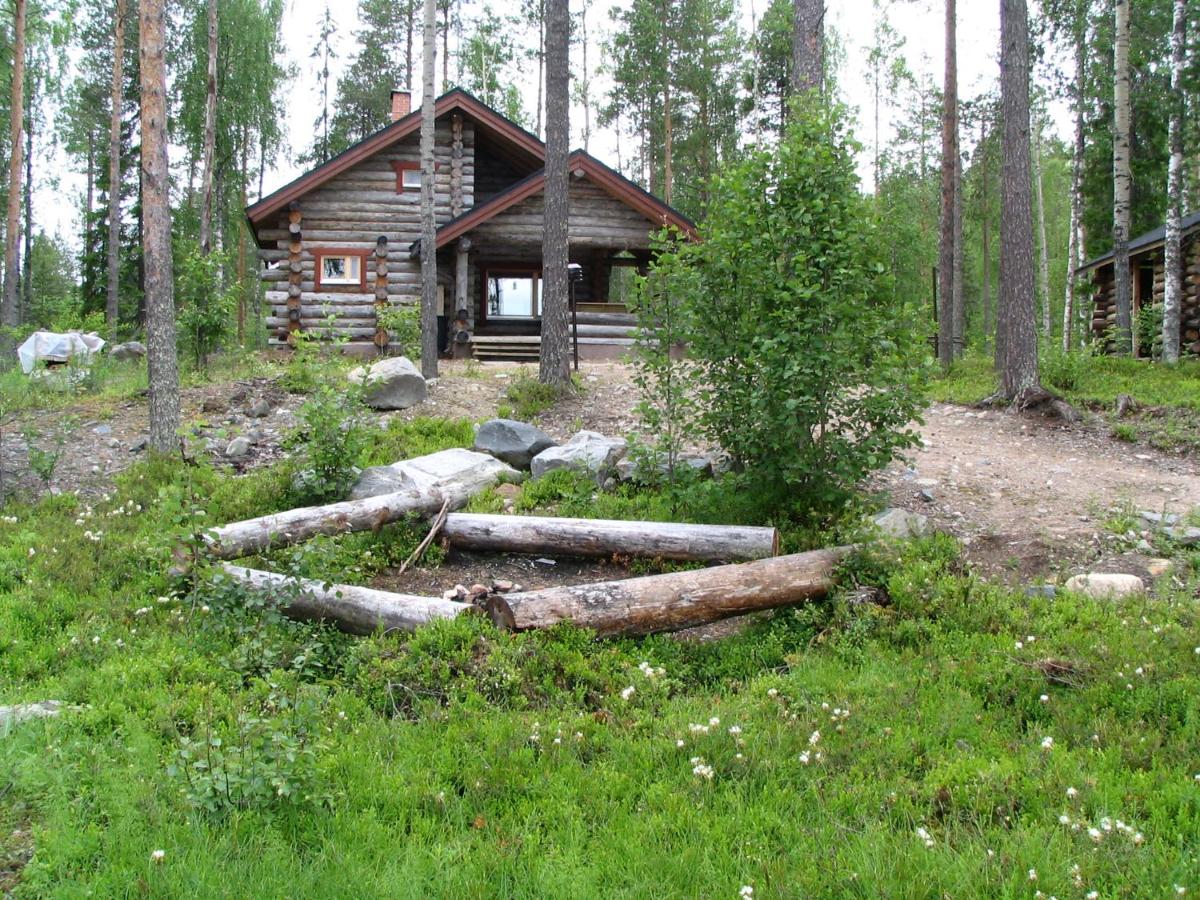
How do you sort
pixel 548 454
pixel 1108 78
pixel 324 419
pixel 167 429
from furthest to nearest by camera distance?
pixel 1108 78 < pixel 167 429 < pixel 548 454 < pixel 324 419

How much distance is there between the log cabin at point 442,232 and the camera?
20562mm

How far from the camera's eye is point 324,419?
28.3 feet

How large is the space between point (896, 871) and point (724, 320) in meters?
5.19

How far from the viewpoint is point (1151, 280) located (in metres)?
23.3

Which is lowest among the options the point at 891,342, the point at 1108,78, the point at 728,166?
the point at 891,342

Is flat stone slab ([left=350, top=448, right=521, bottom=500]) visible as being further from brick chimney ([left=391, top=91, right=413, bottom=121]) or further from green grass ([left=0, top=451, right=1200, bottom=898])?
brick chimney ([left=391, top=91, right=413, bottom=121])

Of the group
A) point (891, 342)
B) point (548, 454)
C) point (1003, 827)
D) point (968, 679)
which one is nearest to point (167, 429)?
point (548, 454)

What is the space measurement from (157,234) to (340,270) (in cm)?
1185

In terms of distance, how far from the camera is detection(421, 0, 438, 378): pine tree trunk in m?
14.9

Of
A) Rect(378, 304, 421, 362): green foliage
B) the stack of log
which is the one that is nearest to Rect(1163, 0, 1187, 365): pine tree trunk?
the stack of log

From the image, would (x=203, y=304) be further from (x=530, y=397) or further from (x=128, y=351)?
(x=128, y=351)

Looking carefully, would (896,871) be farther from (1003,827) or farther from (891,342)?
(891,342)

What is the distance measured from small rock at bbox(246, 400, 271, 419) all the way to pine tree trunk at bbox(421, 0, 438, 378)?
2.97m

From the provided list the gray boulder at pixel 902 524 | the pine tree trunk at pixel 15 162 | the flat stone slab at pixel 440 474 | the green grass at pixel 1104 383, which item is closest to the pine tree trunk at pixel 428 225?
the flat stone slab at pixel 440 474
